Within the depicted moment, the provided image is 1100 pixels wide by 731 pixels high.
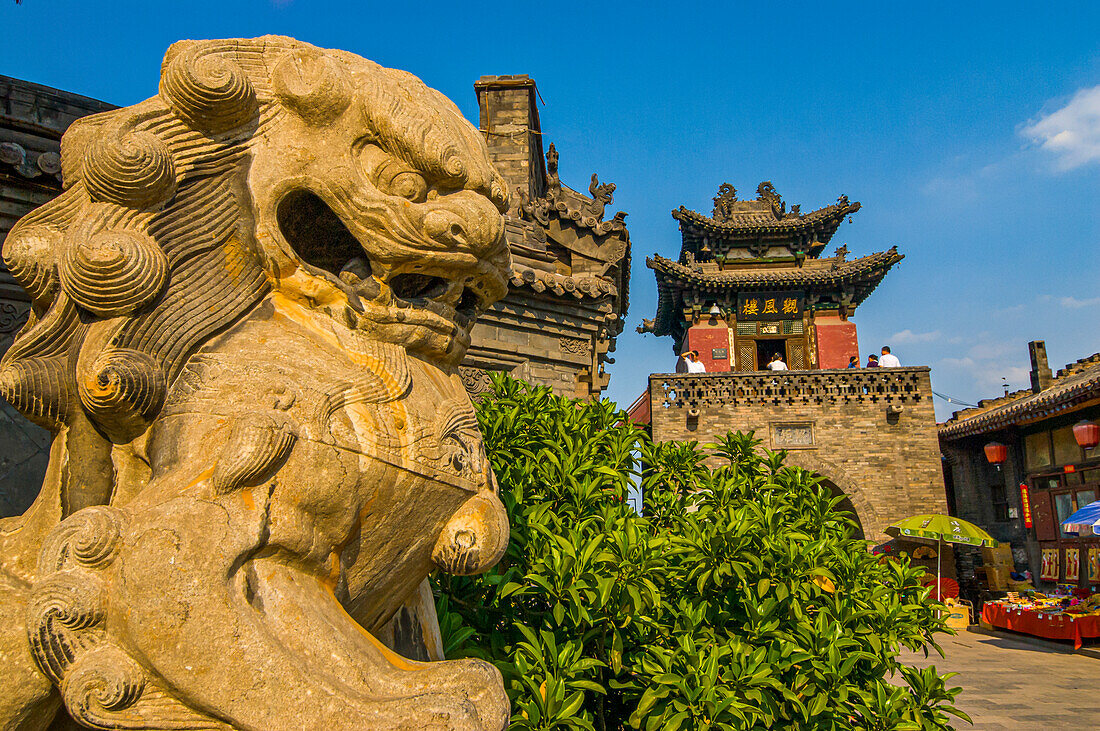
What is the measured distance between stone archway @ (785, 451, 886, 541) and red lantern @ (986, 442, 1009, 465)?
308 cm

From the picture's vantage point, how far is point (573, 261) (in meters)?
5.52

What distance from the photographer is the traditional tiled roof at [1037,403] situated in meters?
13.0

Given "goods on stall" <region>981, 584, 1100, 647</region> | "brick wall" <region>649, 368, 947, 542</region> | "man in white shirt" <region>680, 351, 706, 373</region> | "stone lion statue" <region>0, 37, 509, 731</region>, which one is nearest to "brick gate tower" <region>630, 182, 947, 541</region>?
"brick wall" <region>649, 368, 947, 542</region>

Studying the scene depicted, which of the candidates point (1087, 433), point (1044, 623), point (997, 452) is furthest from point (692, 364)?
point (1044, 623)

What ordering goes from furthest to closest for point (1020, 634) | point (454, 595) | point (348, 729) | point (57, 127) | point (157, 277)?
point (1020, 634), point (57, 127), point (454, 595), point (157, 277), point (348, 729)

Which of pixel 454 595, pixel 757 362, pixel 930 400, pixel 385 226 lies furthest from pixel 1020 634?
pixel 385 226

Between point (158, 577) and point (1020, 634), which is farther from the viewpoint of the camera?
point (1020, 634)

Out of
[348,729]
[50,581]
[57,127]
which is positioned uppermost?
[57,127]

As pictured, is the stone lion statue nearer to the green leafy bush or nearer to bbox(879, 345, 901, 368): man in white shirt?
the green leafy bush

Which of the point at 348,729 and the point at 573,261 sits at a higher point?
the point at 573,261

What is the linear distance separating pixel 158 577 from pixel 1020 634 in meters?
14.7

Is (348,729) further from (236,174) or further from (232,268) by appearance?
(236,174)

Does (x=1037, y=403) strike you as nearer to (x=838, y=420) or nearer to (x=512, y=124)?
(x=838, y=420)

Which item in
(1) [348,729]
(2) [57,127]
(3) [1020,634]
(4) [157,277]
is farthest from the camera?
(3) [1020,634]
